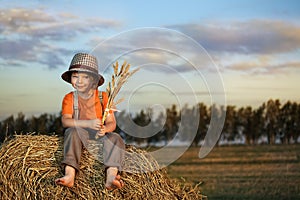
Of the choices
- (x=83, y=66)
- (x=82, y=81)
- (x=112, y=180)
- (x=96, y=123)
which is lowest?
(x=112, y=180)

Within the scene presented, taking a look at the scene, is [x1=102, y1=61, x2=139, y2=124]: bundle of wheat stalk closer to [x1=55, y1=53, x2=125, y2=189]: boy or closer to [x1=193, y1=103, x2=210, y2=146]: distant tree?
[x1=55, y1=53, x2=125, y2=189]: boy

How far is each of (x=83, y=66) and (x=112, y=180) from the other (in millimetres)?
1218

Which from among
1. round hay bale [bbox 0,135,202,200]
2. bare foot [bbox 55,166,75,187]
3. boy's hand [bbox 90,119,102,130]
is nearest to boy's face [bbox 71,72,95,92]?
boy's hand [bbox 90,119,102,130]

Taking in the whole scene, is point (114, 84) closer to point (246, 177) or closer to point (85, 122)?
point (85, 122)

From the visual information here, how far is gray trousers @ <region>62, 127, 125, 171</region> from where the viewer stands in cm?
564

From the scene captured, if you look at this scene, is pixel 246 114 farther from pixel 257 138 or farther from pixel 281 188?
pixel 281 188

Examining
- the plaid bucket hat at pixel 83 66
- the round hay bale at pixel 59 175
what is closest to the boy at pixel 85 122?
the plaid bucket hat at pixel 83 66

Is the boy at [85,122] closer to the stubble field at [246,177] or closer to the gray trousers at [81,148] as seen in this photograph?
the gray trousers at [81,148]

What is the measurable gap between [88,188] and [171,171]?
32.0ft

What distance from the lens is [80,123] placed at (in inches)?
227

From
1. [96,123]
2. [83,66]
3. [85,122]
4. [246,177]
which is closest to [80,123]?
[85,122]

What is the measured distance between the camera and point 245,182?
1252 centimetres

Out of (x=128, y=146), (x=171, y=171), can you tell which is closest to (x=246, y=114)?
(x=171, y=171)

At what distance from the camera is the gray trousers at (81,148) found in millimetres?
5637
